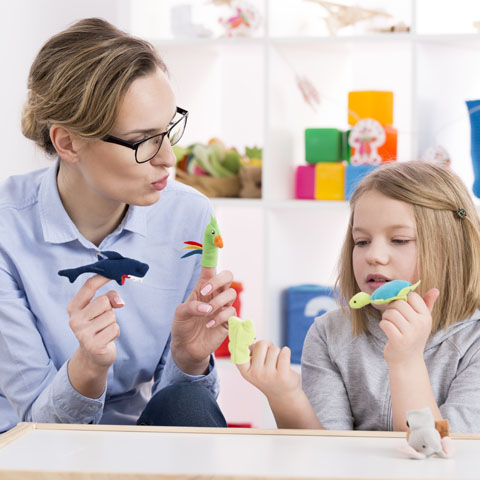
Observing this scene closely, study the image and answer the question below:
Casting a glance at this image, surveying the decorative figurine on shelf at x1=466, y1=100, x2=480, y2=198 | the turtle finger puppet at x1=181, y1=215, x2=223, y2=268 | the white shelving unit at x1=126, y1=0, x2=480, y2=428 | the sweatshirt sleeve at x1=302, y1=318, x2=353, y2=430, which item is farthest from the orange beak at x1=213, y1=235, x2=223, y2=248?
the decorative figurine on shelf at x1=466, y1=100, x2=480, y2=198

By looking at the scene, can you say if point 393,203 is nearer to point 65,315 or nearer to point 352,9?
point 65,315

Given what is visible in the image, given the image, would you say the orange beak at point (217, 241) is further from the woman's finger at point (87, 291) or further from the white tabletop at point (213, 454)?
the white tabletop at point (213, 454)

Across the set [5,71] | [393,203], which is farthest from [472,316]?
[5,71]

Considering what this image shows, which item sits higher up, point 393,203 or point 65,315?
point 393,203

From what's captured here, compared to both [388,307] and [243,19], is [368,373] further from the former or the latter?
[243,19]

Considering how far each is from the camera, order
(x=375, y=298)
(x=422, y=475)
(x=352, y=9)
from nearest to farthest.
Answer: (x=422, y=475)
(x=375, y=298)
(x=352, y=9)

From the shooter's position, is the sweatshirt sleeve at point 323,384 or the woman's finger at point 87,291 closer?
the woman's finger at point 87,291

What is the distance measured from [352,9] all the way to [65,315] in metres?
1.27

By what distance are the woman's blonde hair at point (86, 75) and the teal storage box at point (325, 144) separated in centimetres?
85

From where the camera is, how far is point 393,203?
3.89ft

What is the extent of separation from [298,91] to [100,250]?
3.72 ft

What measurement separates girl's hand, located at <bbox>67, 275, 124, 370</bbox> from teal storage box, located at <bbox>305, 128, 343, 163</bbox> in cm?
116

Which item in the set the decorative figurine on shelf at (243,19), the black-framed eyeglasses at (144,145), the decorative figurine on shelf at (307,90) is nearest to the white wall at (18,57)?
the decorative figurine on shelf at (243,19)

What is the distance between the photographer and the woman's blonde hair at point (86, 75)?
1.18 meters
